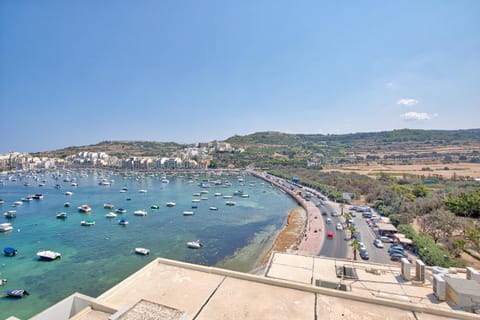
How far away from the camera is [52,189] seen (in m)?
58.8

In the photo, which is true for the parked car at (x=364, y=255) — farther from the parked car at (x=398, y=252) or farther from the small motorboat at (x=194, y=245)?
the small motorboat at (x=194, y=245)

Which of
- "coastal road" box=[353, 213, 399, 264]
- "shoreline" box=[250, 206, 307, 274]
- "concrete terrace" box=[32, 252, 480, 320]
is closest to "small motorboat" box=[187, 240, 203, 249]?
"shoreline" box=[250, 206, 307, 274]

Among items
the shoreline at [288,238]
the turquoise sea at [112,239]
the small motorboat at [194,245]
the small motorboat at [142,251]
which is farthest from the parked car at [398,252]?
the small motorboat at [142,251]

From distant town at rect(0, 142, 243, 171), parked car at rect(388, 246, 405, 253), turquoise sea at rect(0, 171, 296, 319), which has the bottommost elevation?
turquoise sea at rect(0, 171, 296, 319)

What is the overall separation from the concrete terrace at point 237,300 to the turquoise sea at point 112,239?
11180 millimetres

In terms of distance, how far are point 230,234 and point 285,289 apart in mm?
21018

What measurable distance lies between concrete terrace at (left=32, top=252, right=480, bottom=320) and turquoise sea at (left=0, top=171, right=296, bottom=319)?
36.7 feet

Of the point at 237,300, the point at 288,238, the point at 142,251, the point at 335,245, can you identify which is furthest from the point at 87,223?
the point at 237,300

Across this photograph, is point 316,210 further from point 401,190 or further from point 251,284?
point 251,284

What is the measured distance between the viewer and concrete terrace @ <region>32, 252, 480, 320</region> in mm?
7199

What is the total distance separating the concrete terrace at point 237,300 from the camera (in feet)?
23.6

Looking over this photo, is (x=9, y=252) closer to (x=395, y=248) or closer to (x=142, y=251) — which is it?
(x=142, y=251)

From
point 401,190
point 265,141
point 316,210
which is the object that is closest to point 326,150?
point 265,141

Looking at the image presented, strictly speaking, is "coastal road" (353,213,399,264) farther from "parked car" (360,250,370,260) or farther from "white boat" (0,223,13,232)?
"white boat" (0,223,13,232)
